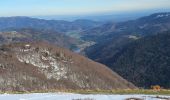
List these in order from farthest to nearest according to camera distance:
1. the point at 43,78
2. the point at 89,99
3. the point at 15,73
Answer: the point at 43,78, the point at 15,73, the point at 89,99

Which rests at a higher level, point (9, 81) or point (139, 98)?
point (139, 98)

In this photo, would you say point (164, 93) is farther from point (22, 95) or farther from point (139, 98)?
point (22, 95)

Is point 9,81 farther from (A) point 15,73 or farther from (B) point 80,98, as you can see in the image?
(B) point 80,98

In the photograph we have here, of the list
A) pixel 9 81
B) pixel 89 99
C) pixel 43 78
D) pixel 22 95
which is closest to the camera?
pixel 89 99

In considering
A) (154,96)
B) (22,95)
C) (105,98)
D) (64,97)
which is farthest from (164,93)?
(22,95)

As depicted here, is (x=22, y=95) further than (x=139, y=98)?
Yes

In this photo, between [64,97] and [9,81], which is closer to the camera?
[64,97]

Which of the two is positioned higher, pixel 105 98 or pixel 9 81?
pixel 105 98

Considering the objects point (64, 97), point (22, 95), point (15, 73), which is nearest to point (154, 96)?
point (64, 97)

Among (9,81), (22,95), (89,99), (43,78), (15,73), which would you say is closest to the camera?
(89,99)
